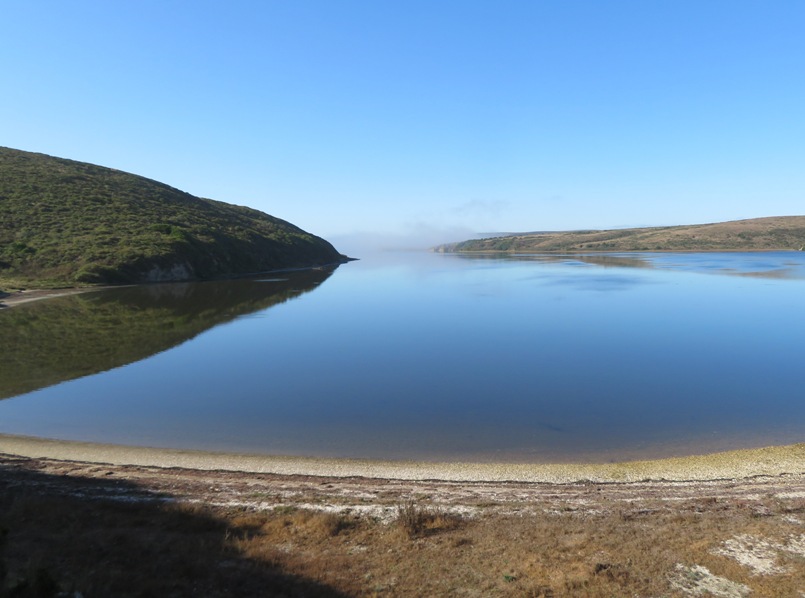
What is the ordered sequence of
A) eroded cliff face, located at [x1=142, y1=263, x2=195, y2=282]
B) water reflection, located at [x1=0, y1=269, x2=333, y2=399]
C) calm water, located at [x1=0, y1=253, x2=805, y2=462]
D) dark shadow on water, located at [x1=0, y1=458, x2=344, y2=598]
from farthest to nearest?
eroded cliff face, located at [x1=142, y1=263, x2=195, y2=282] < water reflection, located at [x1=0, y1=269, x2=333, y2=399] < calm water, located at [x1=0, y1=253, x2=805, y2=462] < dark shadow on water, located at [x1=0, y1=458, x2=344, y2=598]

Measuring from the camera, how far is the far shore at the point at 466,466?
13.0m

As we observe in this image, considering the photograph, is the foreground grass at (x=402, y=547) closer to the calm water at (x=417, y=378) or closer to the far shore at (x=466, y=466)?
the far shore at (x=466, y=466)

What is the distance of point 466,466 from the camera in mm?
14008

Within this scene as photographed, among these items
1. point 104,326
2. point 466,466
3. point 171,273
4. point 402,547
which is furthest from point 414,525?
point 171,273

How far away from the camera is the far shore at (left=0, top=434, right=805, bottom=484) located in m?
13.0

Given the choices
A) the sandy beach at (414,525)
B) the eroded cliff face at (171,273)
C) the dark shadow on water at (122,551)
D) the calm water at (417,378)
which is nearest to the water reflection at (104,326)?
the calm water at (417,378)

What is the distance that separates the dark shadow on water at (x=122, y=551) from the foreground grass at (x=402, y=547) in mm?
26

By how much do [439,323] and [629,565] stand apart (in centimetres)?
3157

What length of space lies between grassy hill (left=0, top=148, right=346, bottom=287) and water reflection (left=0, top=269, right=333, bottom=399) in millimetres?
8523

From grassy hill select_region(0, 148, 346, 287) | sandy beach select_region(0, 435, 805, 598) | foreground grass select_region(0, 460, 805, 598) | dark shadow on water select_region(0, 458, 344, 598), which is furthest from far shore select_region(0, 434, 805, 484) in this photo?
grassy hill select_region(0, 148, 346, 287)

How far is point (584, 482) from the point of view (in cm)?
1264

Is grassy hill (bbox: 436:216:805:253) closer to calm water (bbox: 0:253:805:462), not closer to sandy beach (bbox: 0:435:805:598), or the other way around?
calm water (bbox: 0:253:805:462)

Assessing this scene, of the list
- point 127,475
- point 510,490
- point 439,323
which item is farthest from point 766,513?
point 439,323

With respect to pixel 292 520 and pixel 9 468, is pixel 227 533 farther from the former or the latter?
pixel 9 468
